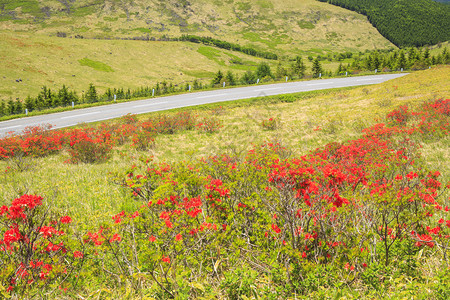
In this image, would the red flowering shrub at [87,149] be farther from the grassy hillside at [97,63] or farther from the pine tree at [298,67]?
the pine tree at [298,67]

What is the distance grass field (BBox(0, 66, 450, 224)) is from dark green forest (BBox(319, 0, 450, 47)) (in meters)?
169

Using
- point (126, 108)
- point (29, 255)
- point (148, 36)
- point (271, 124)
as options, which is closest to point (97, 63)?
point (148, 36)

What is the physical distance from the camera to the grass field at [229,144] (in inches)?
215

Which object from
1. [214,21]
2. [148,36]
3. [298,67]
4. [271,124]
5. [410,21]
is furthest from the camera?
[214,21]

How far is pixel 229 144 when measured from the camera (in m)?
12.1

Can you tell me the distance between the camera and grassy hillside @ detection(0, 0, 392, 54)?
139188mm

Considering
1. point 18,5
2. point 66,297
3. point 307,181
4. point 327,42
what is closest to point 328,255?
point 307,181

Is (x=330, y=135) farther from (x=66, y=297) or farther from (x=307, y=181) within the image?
(x=66, y=297)

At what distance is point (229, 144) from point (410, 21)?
220m

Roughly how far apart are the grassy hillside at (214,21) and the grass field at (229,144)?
125m

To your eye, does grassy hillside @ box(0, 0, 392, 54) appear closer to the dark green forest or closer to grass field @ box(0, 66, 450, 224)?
the dark green forest

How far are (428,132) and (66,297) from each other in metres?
12.9

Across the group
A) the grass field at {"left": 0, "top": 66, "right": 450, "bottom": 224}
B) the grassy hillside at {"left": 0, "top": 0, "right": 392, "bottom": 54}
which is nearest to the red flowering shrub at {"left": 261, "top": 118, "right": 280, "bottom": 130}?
the grass field at {"left": 0, "top": 66, "right": 450, "bottom": 224}

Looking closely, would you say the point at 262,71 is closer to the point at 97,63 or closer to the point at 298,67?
the point at 298,67
